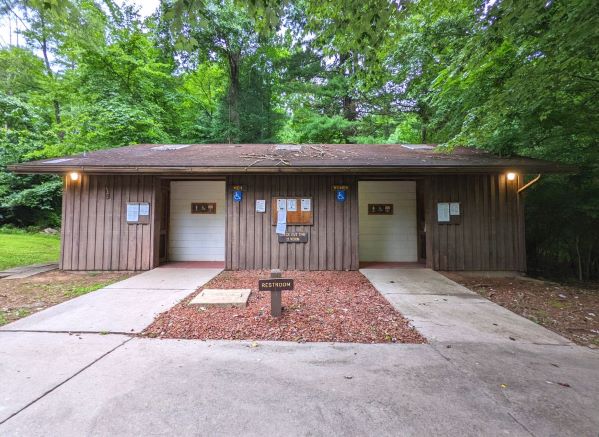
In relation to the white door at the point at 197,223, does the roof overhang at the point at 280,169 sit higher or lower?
higher

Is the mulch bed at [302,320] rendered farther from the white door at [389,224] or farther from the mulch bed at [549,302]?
the white door at [389,224]

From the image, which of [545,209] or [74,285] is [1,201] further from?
[545,209]

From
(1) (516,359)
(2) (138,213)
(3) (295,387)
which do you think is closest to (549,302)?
(1) (516,359)

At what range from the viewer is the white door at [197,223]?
25.8ft

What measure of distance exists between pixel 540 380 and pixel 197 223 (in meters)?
7.55

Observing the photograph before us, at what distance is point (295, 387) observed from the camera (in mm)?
A: 2035

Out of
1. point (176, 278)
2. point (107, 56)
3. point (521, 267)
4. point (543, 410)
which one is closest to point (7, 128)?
point (107, 56)

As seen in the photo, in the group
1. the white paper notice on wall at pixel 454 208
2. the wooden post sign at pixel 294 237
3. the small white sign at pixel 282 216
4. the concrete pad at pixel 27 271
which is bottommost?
the concrete pad at pixel 27 271

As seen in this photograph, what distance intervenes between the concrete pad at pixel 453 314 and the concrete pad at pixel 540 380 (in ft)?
0.76

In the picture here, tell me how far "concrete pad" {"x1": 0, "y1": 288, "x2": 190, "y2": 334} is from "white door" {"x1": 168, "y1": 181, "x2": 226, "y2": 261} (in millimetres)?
3218

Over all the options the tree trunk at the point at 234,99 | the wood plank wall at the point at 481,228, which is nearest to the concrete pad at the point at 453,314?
the wood plank wall at the point at 481,228

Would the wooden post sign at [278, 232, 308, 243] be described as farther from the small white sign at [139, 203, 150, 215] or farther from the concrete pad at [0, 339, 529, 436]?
the concrete pad at [0, 339, 529, 436]

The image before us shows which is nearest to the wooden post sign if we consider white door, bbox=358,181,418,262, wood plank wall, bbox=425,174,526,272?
white door, bbox=358,181,418,262

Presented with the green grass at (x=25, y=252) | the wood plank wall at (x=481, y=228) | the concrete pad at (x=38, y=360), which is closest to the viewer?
the concrete pad at (x=38, y=360)
